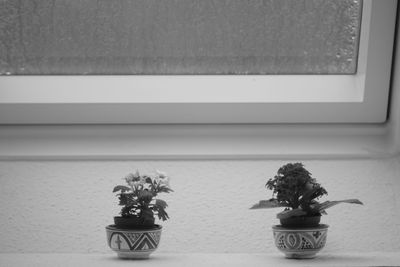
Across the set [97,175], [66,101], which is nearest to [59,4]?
[66,101]

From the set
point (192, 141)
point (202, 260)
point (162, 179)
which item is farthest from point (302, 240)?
point (192, 141)

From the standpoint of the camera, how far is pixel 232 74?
1654 millimetres

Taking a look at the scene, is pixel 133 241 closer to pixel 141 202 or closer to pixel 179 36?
pixel 141 202

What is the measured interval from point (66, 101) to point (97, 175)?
185 millimetres

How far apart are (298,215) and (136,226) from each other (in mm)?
313

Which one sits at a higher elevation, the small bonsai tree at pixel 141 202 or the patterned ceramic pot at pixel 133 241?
the small bonsai tree at pixel 141 202

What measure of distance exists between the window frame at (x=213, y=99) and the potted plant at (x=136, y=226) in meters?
0.26

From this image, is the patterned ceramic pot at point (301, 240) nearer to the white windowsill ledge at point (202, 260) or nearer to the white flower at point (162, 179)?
the white windowsill ledge at point (202, 260)

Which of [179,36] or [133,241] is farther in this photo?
[179,36]

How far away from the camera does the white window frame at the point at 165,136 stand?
1580 millimetres

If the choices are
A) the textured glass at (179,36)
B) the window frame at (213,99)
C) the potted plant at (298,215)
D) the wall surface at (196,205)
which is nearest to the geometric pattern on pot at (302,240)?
the potted plant at (298,215)

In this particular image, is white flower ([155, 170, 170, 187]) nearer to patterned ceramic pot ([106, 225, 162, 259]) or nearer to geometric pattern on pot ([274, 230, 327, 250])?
patterned ceramic pot ([106, 225, 162, 259])

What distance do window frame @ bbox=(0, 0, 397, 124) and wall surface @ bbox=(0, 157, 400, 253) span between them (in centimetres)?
11

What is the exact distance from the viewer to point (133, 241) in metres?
1.32
